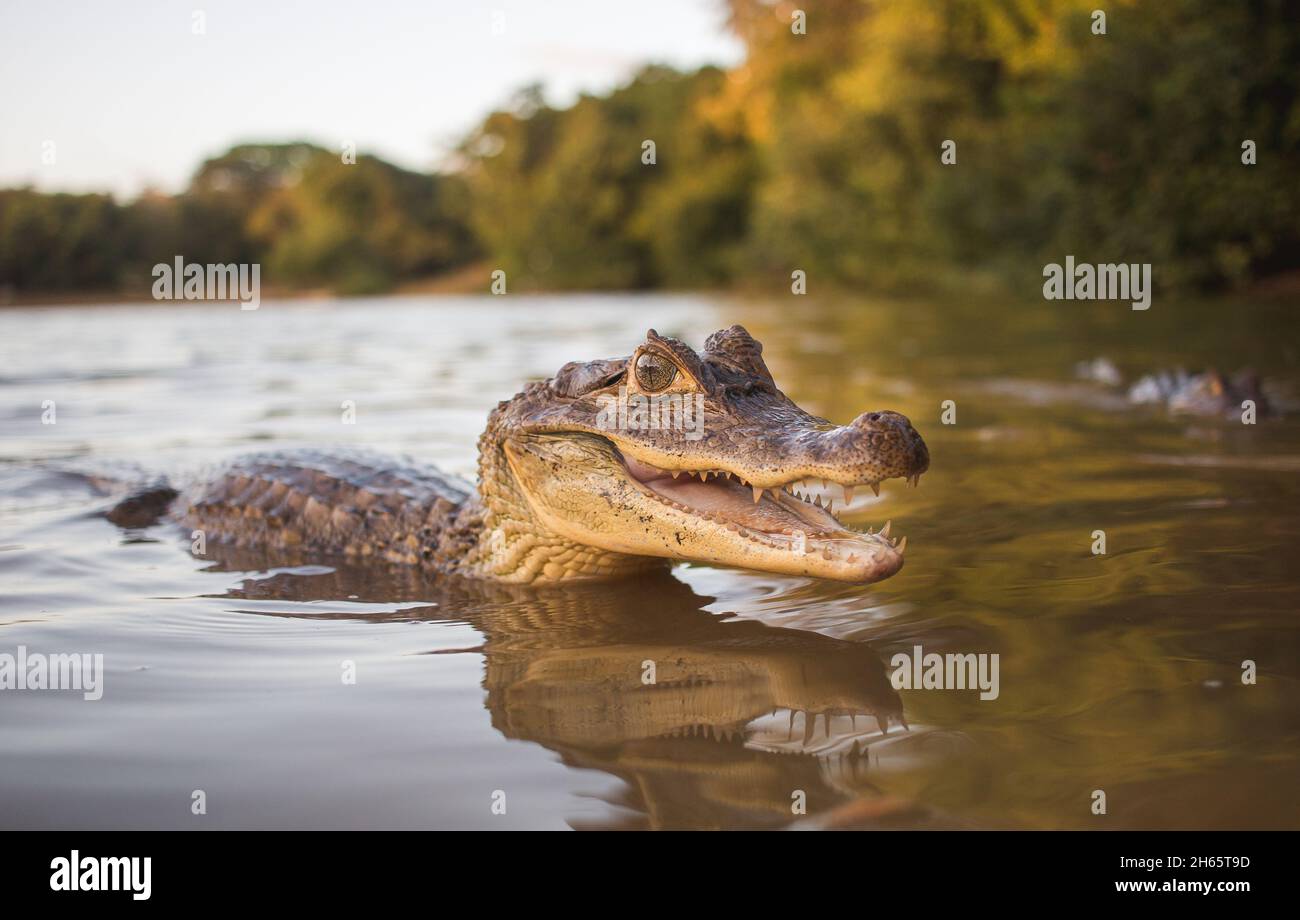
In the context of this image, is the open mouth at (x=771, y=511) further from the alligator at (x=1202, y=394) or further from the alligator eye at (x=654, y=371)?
the alligator at (x=1202, y=394)

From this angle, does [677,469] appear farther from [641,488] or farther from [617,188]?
[617,188]

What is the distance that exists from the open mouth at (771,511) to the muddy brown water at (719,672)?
0.31 metres

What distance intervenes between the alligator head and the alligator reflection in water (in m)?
0.23

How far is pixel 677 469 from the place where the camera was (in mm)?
3514

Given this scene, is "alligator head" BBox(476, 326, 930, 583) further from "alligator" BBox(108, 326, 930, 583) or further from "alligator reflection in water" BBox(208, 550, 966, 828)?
A: "alligator reflection in water" BBox(208, 550, 966, 828)

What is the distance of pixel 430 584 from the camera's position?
4.24 m

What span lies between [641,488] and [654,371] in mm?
381

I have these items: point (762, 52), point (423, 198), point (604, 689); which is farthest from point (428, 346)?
point (423, 198)

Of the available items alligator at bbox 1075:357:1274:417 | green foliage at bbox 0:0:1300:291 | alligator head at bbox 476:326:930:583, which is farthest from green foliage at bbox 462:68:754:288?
alligator head at bbox 476:326:930:583

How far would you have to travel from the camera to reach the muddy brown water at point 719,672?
2254 mm

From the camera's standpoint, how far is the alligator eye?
361 centimetres
